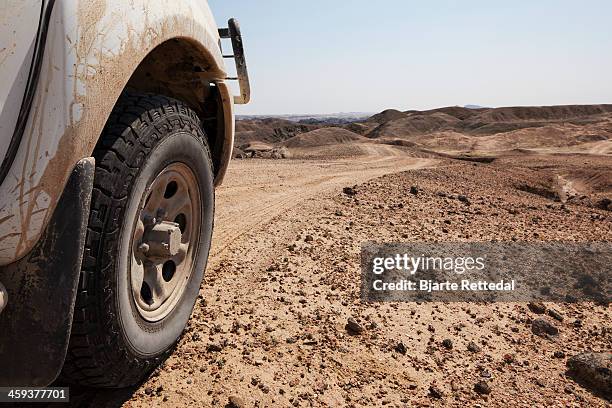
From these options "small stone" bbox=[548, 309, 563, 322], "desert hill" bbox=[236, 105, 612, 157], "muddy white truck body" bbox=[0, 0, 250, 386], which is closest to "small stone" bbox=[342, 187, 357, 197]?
"small stone" bbox=[548, 309, 563, 322]

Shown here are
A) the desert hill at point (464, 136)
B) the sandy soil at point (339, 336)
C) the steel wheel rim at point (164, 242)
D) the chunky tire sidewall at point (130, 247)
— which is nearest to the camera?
the chunky tire sidewall at point (130, 247)

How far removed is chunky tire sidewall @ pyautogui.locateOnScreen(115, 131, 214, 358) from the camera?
174cm

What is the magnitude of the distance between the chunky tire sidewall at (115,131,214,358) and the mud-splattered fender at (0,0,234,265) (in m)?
0.36

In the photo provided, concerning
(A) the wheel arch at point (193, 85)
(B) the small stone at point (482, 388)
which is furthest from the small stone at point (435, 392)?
(A) the wheel arch at point (193, 85)

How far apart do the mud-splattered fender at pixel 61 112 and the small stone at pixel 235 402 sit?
4.14ft

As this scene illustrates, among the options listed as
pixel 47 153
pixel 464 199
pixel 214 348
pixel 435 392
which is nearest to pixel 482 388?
pixel 435 392

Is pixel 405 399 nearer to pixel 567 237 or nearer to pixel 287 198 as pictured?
pixel 567 237

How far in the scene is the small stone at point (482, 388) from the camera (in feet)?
7.88

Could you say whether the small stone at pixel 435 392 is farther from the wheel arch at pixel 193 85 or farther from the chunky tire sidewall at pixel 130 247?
the wheel arch at pixel 193 85

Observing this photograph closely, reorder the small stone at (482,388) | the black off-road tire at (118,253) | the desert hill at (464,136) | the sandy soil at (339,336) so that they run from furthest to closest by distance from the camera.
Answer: the desert hill at (464,136), the small stone at (482,388), the sandy soil at (339,336), the black off-road tire at (118,253)

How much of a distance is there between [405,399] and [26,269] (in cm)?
196

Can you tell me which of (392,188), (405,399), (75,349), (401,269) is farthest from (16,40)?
(392,188)

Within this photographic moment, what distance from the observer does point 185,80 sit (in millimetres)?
2713

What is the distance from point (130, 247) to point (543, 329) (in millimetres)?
3007
